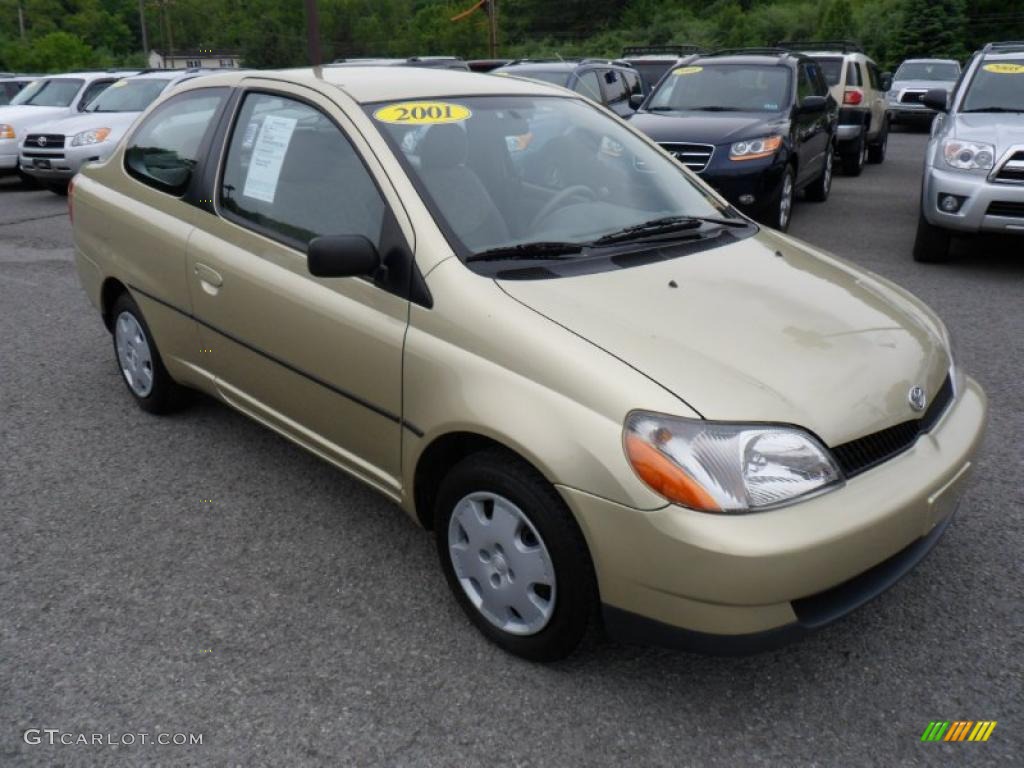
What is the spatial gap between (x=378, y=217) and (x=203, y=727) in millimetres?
1606

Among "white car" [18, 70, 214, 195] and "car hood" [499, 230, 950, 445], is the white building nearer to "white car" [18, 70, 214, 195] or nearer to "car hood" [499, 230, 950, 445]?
"white car" [18, 70, 214, 195]

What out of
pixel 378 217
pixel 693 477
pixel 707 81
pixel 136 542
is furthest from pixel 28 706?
pixel 707 81

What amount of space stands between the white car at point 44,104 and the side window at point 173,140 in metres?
9.61

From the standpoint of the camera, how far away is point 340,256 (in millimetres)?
2744

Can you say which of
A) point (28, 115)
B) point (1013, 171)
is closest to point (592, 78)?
point (1013, 171)

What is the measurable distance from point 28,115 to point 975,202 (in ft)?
42.1

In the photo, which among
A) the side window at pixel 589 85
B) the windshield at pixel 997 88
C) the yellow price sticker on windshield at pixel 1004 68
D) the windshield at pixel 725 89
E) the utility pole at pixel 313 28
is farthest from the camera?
the utility pole at pixel 313 28

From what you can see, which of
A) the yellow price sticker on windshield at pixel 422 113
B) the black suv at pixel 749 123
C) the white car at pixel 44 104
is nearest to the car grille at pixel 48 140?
the white car at pixel 44 104

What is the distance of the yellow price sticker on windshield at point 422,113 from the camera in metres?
3.13

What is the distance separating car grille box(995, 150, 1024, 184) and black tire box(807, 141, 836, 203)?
13.0 feet

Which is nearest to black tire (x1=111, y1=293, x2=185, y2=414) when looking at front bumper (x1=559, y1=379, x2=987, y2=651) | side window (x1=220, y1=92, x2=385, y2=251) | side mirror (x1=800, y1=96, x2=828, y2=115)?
side window (x1=220, y1=92, x2=385, y2=251)

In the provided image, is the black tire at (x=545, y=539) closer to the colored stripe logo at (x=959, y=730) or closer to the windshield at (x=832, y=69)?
the colored stripe logo at (x=959, y=730)

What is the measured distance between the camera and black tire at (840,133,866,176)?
13.2 meters

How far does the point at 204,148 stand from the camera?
375cm
